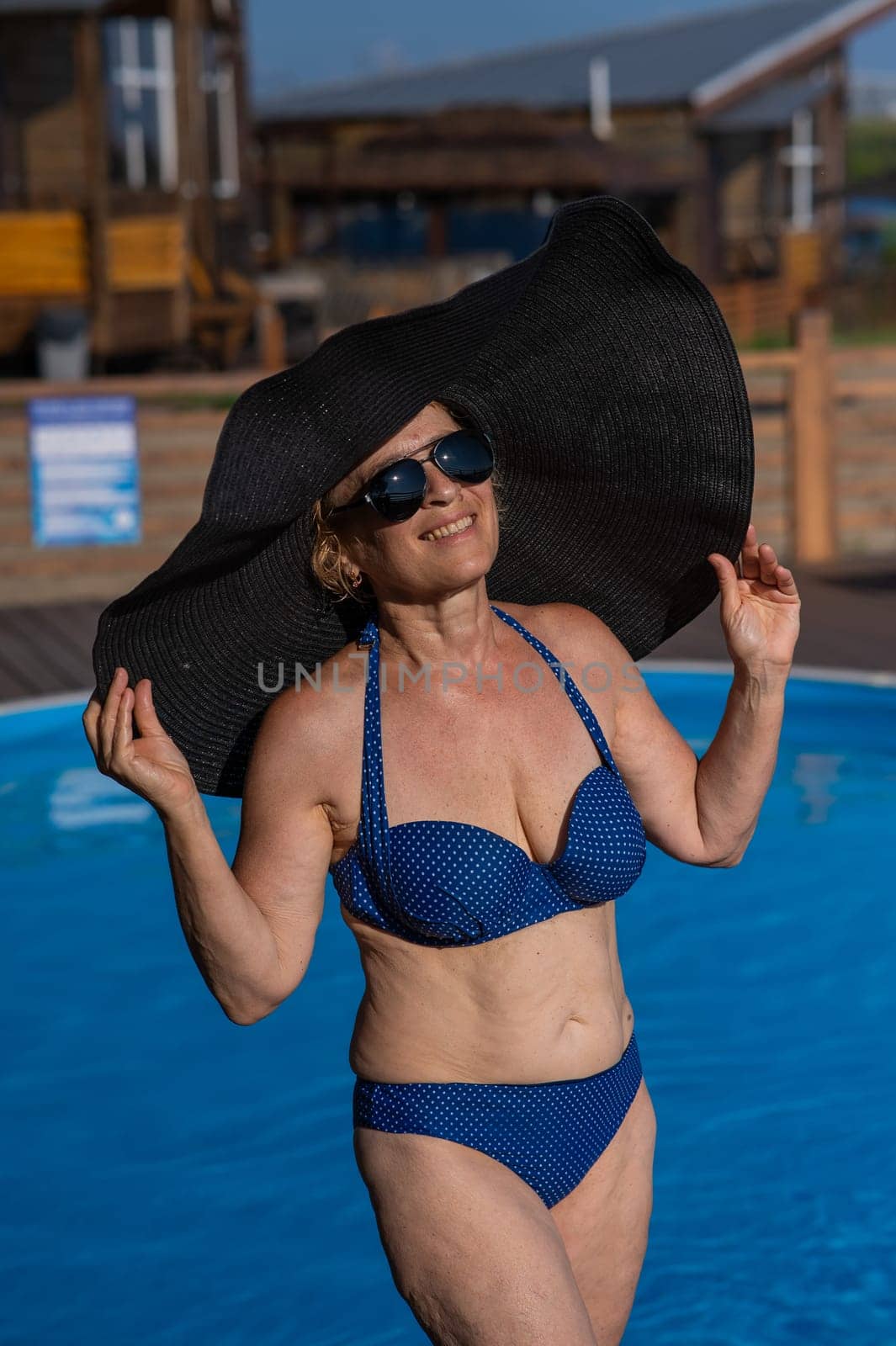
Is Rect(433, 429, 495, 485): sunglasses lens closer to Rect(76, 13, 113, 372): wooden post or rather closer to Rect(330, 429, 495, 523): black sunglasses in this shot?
Rect(330, 429, 495, 523): black sunglasses

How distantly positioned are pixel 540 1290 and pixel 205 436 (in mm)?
8761

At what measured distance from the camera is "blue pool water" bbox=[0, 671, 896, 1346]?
14.3ft

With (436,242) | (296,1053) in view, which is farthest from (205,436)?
(436,242)

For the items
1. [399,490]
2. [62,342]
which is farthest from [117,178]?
[399,490]

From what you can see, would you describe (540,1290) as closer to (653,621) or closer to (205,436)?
(653,621)

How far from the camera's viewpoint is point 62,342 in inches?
601

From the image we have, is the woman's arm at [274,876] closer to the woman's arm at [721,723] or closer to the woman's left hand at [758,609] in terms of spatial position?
the woman's arm at [721,723]

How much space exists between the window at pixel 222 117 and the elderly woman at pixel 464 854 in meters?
20.6

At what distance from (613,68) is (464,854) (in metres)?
31.3

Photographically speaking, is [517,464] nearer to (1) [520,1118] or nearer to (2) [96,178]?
(1) [520,1118]

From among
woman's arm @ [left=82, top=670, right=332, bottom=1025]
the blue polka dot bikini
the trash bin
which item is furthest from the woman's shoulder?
the trash bin

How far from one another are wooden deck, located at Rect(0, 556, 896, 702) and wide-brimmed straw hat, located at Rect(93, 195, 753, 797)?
18.1 ft

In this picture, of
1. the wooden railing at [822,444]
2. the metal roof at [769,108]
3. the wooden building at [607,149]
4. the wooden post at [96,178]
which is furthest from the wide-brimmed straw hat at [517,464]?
the metal roof at [769,108]

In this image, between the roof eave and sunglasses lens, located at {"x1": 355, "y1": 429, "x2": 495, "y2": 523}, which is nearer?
sunglasses lens, located at {"x1": 355, "y1": 429, "x2": 495, "y2": 523}
